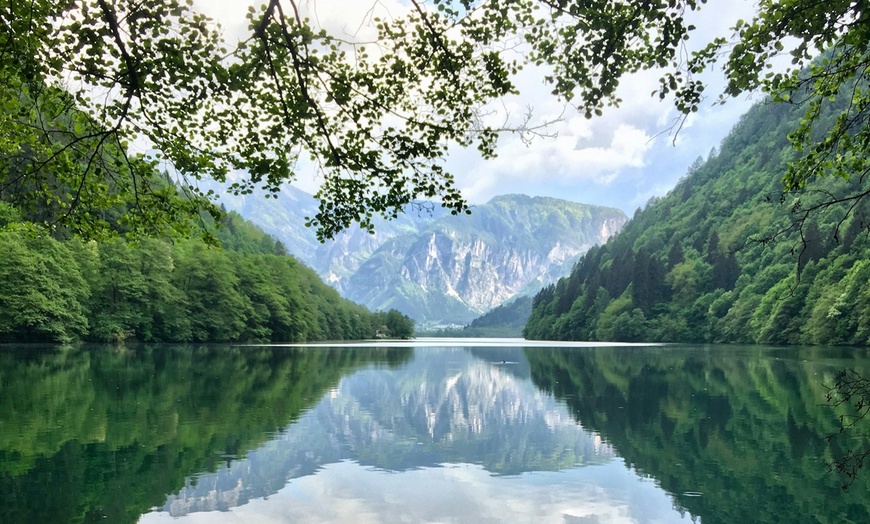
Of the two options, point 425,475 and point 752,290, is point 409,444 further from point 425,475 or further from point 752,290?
point 752,290

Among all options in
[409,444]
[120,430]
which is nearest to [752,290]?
[409,444]

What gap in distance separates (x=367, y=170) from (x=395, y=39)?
2.42 m

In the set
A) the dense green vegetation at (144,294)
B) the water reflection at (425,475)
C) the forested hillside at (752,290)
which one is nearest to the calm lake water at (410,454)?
the water reflection at (425,475)

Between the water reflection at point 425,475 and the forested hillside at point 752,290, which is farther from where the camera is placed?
the forested hillside at point 752,290

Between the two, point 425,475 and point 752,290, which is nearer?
point 425,475

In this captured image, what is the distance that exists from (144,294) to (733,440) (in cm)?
8331

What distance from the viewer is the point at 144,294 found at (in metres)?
92.1

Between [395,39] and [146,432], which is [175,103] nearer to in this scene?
[395,39]

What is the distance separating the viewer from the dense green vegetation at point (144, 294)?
233 feet

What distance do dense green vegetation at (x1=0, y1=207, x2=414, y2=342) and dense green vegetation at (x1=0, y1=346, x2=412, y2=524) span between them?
22920 millimetres

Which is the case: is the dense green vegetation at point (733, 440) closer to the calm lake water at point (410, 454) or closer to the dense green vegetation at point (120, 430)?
the calm lake water at point (410, 454)

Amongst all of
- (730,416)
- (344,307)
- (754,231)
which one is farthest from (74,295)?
(754,231)

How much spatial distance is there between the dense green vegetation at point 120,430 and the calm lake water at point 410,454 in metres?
0.08

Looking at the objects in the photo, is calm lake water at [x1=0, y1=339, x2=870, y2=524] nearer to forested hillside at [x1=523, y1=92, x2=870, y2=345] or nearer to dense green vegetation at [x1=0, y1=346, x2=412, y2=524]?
dense green vegetation at [x1=0, y1=346, x2=412, y2=524]
